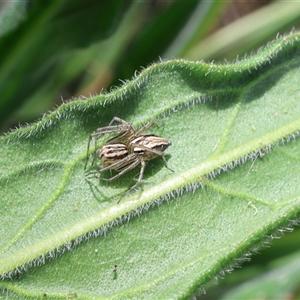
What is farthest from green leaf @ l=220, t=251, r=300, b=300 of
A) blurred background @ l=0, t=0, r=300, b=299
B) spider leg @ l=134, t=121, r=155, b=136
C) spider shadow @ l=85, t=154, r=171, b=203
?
spider leg @ l=134, t=121, r=155, b=136

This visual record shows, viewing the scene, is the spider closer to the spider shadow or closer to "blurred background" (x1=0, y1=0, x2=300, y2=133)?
the spider shadow

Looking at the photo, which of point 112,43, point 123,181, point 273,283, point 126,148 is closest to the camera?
point 123,181

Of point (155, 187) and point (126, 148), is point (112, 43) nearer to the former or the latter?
point (126, 148)

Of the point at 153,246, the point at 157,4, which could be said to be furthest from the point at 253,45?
the point at 153,246

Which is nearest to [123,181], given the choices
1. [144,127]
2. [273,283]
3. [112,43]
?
[144,127]

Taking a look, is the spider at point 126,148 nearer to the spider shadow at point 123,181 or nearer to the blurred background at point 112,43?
the spider shadow at point 123,181

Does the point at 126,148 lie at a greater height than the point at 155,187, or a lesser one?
greater
